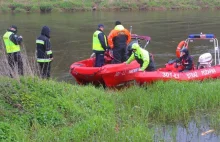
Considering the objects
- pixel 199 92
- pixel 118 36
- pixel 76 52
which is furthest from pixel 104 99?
pixel 76 52

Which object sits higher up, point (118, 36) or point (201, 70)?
point (118, 36)

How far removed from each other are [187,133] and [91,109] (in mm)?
1943

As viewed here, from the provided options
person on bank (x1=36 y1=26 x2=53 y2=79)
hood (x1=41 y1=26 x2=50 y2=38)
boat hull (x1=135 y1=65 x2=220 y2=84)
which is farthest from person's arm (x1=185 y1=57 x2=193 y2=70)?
hood (x1=41 y1=26 x2=50 y2=38)

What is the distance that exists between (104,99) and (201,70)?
11.9 ft

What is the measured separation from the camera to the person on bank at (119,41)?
429 inches

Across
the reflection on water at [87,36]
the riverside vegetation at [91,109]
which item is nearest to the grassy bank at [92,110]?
the riverside vegetation at [91,109]

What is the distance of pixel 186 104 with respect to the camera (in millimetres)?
7625

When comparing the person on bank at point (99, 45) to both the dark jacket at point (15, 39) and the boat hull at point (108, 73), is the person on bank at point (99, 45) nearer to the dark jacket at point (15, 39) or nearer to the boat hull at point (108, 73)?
the boat hull at point (108, 73)

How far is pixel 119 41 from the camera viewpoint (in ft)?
35.8

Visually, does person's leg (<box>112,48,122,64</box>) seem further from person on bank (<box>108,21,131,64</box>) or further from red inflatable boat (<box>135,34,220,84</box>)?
red inflatable boat (<box>135,34,220,84</box>)

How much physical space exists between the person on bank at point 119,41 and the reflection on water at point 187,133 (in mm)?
4284

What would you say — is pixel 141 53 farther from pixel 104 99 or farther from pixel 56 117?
pixel 56 117

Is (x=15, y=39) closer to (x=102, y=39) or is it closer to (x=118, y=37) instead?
(x=102, y=39)

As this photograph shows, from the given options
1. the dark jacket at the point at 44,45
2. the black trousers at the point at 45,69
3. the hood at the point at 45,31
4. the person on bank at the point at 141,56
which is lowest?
the black trousers at the point at 45,69
